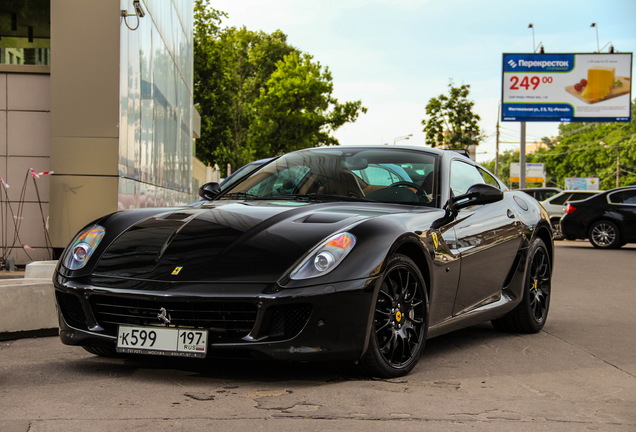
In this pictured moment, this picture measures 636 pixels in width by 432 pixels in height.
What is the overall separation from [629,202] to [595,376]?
18.2m

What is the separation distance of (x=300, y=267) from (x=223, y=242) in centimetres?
46

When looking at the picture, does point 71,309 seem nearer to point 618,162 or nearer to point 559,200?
point 559,200

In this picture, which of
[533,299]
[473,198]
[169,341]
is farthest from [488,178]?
[169,341]

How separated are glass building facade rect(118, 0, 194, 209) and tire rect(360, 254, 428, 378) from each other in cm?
839

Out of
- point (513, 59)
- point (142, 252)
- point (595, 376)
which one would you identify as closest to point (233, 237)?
point (142, 252)

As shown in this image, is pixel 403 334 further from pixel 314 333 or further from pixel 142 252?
pixel 142 252

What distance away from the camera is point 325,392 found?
14.9 feet

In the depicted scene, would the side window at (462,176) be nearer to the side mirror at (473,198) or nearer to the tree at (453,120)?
the side mirror at (473,198)

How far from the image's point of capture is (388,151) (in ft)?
20.6

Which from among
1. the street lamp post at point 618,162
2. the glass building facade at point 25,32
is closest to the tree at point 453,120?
the street lamp post at point 618,162

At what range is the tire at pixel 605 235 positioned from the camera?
74.2 feet

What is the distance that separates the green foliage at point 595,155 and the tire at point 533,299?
9573cm

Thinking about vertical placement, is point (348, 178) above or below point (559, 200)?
above

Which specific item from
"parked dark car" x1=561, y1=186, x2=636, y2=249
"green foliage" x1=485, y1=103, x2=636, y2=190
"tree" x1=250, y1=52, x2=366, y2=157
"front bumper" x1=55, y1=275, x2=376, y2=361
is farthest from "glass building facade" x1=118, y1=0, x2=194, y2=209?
Result: "green foliage" x1=485, y1=103, x2=636, y2=190
